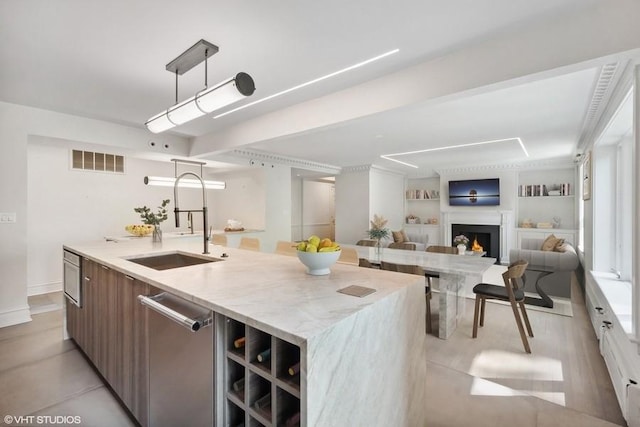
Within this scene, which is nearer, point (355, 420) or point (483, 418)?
point (355, 420)

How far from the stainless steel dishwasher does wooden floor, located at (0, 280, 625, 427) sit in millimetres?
568

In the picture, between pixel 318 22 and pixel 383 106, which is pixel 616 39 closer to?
pixel 383 106

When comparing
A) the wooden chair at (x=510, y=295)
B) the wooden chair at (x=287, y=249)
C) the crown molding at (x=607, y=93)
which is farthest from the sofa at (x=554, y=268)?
the wooden chair at (x=287, y=249)

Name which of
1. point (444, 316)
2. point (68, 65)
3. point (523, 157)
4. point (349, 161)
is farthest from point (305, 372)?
point (523, 157)

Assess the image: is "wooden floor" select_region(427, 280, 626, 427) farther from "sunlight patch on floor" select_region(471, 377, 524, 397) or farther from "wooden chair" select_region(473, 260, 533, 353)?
"wooden chair" select_region(473, 260, 533, 353)

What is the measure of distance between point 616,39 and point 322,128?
2122 mm

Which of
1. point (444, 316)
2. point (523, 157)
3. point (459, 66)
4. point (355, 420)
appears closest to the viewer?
point (355, 420)

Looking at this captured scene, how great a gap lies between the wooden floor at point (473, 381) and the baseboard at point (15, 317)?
13 cm

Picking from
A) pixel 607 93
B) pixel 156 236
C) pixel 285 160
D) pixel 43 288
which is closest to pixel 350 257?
pixel 156 236

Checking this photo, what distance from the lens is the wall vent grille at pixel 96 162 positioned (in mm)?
4621

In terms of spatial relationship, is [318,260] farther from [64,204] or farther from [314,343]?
[64,204]

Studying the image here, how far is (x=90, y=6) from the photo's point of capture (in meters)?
1.66

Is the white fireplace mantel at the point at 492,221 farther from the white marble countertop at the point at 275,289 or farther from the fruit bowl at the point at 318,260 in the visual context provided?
the fruit bowl at the point at 318,260
